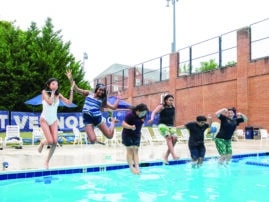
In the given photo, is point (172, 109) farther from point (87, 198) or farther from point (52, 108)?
point (87, 198)

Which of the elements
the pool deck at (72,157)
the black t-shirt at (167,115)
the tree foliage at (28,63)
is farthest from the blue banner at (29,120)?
the black t-shirt at (167,115)

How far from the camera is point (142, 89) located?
105 feet

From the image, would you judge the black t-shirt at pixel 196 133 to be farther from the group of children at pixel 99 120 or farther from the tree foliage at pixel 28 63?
the tree foliage at pixel 28 63

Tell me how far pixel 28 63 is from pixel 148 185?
53.9ft

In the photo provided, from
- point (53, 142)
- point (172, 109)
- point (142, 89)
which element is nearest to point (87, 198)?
point (53, 142)

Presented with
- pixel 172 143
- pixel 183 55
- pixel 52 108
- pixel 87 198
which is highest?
pixel 183 55

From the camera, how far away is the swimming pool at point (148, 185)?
527 centimetres

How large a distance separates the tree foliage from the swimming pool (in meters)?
14.6

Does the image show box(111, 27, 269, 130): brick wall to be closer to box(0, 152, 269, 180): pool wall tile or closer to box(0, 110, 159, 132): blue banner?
box(0, 110, 159, 132): blue banner

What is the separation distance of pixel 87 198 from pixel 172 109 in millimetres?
3451

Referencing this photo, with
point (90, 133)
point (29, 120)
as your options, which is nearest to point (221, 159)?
point (90, 133)

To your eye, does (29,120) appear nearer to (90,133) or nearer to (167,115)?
(167,115)

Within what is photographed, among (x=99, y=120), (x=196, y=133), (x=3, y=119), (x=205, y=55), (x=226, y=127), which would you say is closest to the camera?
(x=99, y=120)

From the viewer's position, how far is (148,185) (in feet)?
20.3
